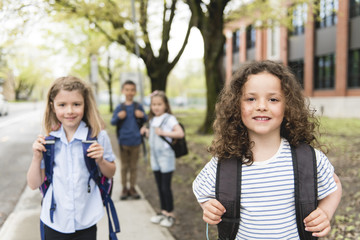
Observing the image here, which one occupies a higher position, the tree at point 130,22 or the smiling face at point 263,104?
the tree at point 130,22

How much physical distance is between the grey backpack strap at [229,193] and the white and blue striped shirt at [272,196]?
0.17ft

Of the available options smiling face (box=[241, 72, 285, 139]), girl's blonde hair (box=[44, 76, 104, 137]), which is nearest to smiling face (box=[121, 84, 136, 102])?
girl's blonde hair (box=[44, 76, 104, 137])

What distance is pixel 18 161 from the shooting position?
8867mm

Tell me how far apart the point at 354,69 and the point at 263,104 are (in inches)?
762

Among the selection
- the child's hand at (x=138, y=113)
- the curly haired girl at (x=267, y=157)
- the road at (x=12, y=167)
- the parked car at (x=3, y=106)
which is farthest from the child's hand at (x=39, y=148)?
the parked car at (x=3, y=106)

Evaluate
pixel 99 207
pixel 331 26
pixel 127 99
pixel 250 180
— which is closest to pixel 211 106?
pixel 127 99

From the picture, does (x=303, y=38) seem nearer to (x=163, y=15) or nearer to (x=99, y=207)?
(x=163, y=15)

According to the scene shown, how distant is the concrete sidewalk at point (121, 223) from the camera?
13.4ft

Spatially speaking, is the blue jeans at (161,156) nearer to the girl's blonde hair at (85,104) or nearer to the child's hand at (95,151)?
the girl's blonde hair at (85,104)

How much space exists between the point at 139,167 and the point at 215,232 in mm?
4205

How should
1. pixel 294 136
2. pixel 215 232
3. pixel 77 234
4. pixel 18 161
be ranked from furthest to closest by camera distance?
pixel 18 161, pixel 215 232, pixel 77 234, pixel 294 136

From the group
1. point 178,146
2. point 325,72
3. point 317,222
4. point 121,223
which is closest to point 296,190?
point 317,222

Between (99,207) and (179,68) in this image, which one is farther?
(179,68)

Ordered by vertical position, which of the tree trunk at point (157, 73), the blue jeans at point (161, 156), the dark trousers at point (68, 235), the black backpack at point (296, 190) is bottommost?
the dark trousers at point (68, 235)
